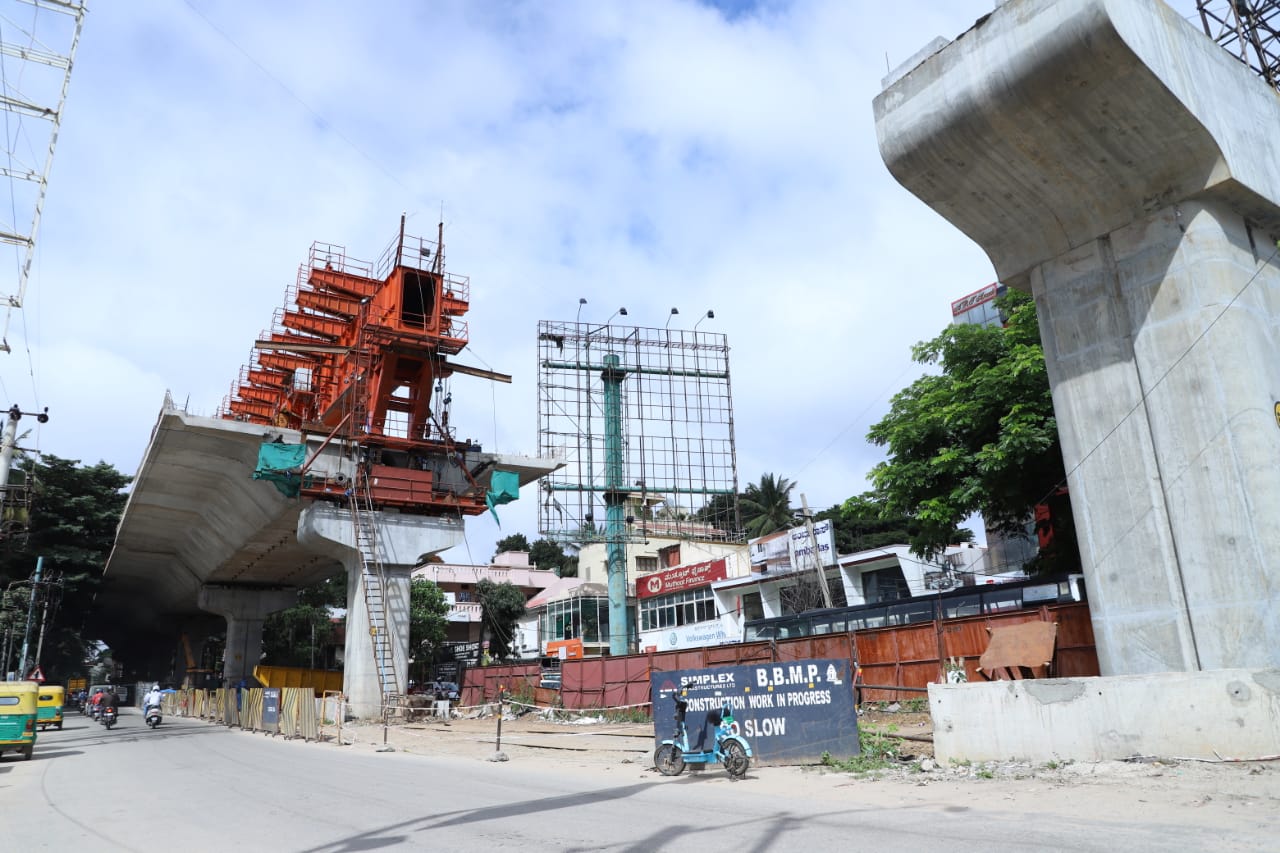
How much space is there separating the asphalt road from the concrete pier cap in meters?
4.13

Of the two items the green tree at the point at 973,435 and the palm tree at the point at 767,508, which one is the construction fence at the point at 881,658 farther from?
the palm tree at the point at 767,508

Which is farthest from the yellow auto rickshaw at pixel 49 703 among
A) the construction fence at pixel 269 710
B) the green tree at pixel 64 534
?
the green tree at pixel 64 534

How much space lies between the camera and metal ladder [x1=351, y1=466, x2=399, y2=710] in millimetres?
31109

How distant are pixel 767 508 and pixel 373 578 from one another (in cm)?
4980

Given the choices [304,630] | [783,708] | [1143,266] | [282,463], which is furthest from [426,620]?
[1143,266]

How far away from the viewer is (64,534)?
5609cm

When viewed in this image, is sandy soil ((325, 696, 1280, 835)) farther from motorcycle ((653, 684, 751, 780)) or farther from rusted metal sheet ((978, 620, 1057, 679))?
rusted metal sheet ((978, 620, 1057, 679))

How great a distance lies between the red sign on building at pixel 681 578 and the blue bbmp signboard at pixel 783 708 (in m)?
36.7

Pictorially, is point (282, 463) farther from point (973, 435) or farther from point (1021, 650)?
point (1021, 650)

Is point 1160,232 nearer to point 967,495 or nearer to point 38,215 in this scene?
point 967,495

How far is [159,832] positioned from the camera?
8914mm

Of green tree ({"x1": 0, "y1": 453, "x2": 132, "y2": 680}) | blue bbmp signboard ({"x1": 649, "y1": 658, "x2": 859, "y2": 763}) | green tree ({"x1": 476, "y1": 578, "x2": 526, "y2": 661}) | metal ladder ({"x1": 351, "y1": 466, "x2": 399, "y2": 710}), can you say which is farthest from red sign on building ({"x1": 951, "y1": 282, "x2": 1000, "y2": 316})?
green tree ({"x1": 0, "y1": 453, "x2": 132, "y2": 680})

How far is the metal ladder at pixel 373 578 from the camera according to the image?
1225 inches

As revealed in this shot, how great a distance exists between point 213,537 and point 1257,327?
152ft
